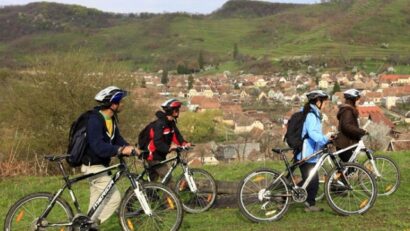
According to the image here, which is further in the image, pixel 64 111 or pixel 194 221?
pixel 64 111

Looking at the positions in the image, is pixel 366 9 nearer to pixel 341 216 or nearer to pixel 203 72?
pixel 203 72

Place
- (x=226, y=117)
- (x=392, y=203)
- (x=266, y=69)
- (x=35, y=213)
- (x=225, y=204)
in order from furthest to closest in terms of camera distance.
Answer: (x=266, y=69)
(x=226, y=117)
(x=225, y=204)
(x=392, y=203)
(x=35, y=213)

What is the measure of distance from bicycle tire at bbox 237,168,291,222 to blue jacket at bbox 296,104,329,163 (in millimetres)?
647

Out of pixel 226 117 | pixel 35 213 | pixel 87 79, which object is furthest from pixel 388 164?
pixel 226 117

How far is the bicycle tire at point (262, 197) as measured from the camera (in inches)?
282

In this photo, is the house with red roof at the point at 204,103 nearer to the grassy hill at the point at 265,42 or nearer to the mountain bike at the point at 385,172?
the grassy hill at the point at 265,42

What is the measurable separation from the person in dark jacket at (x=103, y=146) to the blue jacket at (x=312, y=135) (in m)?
2.95

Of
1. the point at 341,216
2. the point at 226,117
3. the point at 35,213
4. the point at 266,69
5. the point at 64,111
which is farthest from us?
the point at 266,69

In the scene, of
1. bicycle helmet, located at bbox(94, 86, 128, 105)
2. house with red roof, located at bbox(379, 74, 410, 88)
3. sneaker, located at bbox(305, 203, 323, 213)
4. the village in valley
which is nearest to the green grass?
sneaker, located at bbox(305, 203, 323, 213)

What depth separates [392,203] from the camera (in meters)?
7.94

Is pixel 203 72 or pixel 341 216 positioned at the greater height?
pixel 341 216

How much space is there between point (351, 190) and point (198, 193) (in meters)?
2.61

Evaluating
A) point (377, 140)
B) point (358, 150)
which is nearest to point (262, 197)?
point (358, 150)

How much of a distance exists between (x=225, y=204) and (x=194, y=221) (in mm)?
1067
